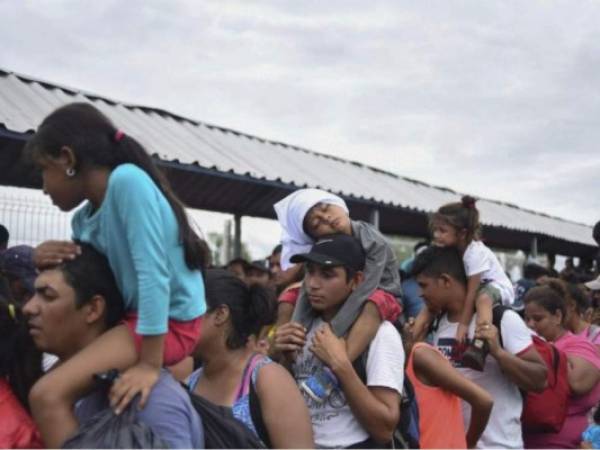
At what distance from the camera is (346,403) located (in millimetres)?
2939

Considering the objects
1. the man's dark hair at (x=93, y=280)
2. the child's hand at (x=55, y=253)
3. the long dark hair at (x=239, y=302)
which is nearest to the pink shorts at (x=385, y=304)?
the long dark hair at (x=239, y=302)

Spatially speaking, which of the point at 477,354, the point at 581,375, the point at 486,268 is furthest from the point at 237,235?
the point at 477,354

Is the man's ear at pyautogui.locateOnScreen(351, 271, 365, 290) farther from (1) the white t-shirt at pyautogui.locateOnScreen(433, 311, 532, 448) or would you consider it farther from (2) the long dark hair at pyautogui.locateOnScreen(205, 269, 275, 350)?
(1) the white t-shirt at pyautogui.locateOnScreen(433, 311, 532, 448)

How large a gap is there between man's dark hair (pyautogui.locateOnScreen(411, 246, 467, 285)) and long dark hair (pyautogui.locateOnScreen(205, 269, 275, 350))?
3.60 feet

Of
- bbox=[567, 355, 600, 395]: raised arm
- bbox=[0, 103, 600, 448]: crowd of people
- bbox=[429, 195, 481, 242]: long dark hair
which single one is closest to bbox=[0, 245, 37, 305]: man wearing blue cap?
bbox=[0, 103, 600, 448]: crowd of people

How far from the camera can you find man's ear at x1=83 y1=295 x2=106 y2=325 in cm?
226

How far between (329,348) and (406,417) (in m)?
0.45

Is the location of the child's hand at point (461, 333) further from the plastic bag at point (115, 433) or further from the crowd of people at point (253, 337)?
the plastic bag at point (115, 433)

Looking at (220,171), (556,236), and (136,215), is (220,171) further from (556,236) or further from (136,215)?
(556,236)

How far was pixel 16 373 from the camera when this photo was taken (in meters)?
2.46

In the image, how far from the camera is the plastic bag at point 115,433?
6.48 ft

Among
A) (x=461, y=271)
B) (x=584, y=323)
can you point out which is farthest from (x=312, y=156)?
(x=461, y=271)

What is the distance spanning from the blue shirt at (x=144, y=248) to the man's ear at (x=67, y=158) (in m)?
0.13

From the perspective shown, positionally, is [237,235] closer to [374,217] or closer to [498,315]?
[374,217]
